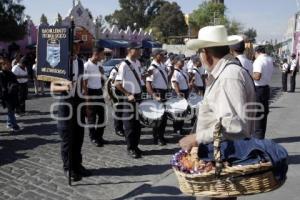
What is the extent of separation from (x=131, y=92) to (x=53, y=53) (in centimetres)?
244

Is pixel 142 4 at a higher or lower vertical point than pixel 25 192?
higher

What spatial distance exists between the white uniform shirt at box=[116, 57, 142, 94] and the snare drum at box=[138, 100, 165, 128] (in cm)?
53

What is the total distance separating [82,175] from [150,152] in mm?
2124

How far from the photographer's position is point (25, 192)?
19.7 feet

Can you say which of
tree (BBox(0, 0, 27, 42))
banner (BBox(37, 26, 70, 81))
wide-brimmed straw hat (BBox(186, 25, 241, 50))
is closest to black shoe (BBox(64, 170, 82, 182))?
banner (BBox(37, 26, 70, 81))

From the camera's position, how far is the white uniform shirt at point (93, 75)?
9.23 m

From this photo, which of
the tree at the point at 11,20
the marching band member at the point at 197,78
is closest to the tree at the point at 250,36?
the marching band member at the point at 197,78

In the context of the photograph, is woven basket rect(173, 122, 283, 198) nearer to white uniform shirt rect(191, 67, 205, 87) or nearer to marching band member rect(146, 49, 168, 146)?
marching band member rect(146, 49, 168, 146)

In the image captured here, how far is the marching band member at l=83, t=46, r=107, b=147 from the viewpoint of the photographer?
917 centimetres

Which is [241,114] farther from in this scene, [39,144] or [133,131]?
[39,144]

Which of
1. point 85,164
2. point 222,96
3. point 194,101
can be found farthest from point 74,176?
point 194,101

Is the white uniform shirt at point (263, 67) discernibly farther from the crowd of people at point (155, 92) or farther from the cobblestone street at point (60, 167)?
the cobblestone street at point (60, 167)

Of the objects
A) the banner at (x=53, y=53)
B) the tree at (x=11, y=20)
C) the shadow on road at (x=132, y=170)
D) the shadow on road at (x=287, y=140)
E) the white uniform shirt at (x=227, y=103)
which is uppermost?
the tree at (x=11, y=20)

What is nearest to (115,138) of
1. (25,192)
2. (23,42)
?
(25,192)
